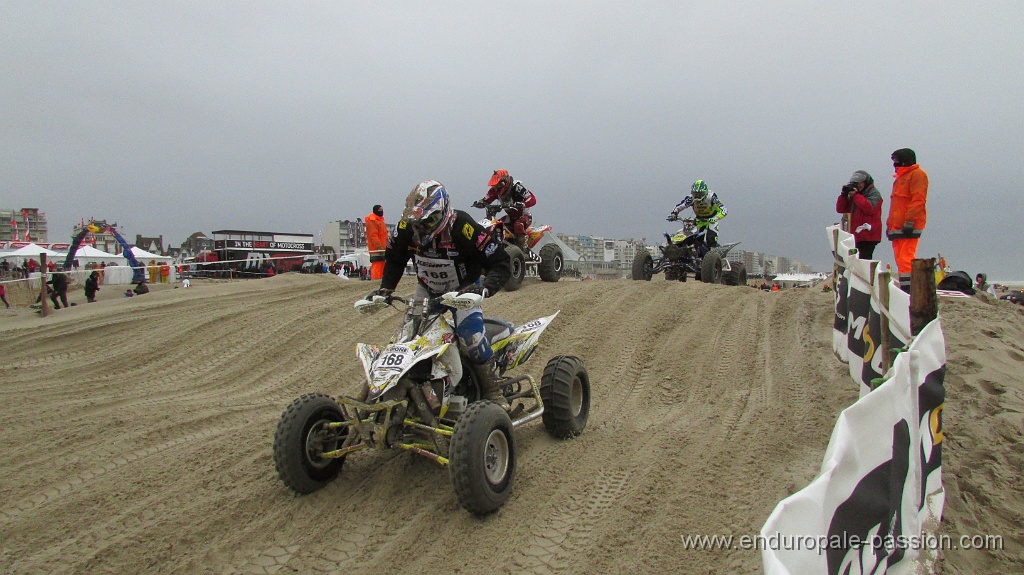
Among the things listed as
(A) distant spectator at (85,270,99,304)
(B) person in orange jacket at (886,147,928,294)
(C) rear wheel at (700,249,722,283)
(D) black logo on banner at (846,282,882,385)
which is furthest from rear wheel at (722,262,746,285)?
(A) distant spectator at (85,270,99,304)

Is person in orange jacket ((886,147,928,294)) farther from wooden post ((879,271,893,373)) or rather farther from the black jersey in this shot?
the black jersey

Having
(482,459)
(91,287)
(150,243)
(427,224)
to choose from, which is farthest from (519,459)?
(150,243)

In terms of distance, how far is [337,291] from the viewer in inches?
435

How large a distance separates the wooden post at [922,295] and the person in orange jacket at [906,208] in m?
3.73

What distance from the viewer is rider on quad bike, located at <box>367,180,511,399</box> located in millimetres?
4203

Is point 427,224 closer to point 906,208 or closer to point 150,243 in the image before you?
point 906,208

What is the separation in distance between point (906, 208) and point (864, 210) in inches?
A: 17.0

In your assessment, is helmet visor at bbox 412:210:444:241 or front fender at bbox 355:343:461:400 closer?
front fender at bbox 355:343:461:400

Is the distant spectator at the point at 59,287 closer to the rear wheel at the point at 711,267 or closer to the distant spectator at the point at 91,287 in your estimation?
the distant spectator at the point at 91,287

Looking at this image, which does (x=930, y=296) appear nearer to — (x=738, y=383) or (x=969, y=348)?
(x=969, y=348)

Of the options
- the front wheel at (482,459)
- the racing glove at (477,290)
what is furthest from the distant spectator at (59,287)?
the front wheel at (482,459)

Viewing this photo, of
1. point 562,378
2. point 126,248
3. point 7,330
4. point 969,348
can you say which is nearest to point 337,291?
point 7,330

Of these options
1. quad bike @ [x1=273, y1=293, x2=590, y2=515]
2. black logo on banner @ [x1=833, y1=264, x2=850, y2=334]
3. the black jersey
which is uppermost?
the black jersey

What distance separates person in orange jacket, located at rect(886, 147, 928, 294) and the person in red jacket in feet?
0.59
